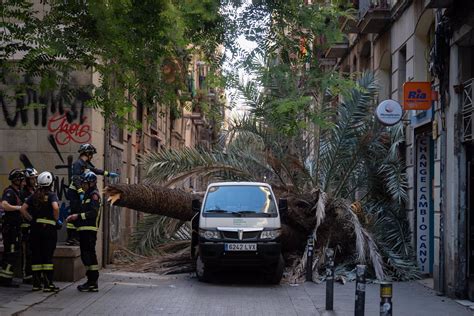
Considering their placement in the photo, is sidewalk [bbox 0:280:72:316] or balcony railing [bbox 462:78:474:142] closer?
sidewalk [bbox 0:280:72:316]

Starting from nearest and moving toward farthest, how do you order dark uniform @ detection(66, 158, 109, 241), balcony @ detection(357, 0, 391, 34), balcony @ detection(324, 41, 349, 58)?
dark uniform @ detection(66, 158, 109, 241) → balcony @ detection(357, 0, 391, 34) → balcony @ detection(324, 41, 349, 58)

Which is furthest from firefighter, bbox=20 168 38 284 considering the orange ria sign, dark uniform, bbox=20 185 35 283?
the orange ria sign

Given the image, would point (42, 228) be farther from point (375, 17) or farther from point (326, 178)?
point (375, 17)

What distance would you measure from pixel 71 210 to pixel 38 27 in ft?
17.2

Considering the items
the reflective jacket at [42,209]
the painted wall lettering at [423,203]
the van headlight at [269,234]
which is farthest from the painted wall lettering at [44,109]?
the painted wall lettering at [423,203]

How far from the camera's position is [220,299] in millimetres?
12859

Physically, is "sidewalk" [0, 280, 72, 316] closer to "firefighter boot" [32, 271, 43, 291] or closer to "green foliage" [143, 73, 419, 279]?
"firefighter boot" [32, 271, 43, 291]

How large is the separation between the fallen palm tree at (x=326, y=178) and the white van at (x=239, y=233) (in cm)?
118

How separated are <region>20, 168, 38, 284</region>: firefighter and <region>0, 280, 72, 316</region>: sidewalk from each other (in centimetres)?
23

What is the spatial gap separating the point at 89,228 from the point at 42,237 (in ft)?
2.67

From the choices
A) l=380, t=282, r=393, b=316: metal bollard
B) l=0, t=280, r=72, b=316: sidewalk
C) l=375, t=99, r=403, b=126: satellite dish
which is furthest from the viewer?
l=375, t=99, r=403, b=126: satellite dish

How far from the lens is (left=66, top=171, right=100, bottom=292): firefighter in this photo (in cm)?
1320

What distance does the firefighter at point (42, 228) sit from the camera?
42.0 feet

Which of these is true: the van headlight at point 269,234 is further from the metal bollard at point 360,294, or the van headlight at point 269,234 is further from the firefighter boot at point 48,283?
the metal bollard at point 360,294
